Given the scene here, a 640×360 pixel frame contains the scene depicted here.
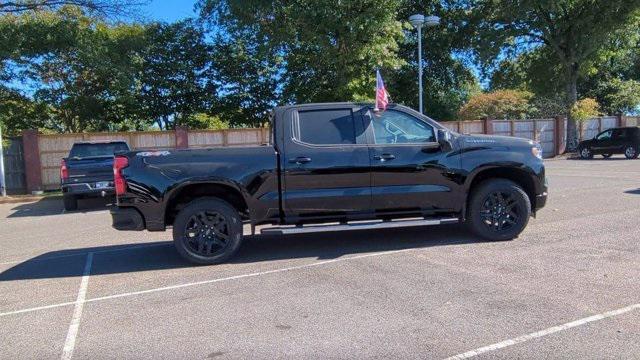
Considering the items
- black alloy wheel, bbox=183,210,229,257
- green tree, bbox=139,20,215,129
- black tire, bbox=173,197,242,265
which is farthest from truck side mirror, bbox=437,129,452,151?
green tree, bbox=139,20,215,129

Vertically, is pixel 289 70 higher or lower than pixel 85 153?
higher

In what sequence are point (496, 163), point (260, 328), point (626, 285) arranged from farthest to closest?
point (496, 163) → point (626, 285) → point (260, 328)

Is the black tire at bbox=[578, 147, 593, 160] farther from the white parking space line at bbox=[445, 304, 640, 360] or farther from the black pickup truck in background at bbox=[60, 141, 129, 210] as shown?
the white parking space line at bbox=[445, 304, 640, 360]

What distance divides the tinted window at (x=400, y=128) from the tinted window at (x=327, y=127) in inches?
13.4

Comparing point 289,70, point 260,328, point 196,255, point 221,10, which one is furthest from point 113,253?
point 289,70

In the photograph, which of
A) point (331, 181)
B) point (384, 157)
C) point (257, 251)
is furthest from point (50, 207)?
point (384, 157)

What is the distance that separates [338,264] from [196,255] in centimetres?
177

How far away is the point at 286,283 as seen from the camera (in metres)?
5.73

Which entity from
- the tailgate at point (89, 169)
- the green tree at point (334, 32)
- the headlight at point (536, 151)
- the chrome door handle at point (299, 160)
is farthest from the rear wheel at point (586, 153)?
the chrome door handle at point (299, 160)

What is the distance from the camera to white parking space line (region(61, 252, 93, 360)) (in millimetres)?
4157

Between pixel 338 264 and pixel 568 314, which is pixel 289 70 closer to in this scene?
pixel 338 264

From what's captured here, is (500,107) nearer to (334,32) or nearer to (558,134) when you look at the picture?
(558,134)

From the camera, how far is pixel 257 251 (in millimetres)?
7383

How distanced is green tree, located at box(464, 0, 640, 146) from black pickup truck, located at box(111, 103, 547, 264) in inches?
875
